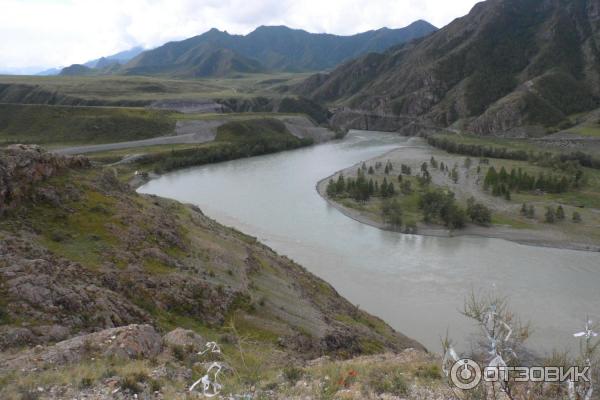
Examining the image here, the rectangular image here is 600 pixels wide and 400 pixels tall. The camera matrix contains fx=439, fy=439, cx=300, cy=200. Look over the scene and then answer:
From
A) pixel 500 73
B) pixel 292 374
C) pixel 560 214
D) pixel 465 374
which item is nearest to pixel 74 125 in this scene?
pixel 560 214

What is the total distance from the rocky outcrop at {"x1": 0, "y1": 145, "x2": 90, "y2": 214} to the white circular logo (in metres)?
16.5

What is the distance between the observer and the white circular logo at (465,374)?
6043mm

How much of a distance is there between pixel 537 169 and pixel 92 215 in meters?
61.6

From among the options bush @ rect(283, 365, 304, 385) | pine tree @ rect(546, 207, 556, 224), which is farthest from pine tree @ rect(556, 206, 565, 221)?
bush @ rect(283, 365, 304, 385)

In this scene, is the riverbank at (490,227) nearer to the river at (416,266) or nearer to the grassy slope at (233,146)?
the river at (416,266)

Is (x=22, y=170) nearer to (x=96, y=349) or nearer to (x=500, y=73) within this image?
(x=96, y=349)

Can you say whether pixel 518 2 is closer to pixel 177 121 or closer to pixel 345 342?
pixel 177 121

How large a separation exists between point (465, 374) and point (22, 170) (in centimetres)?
1866

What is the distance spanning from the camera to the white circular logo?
604 cm

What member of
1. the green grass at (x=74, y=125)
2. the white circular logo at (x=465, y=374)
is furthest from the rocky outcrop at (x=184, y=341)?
the green grass at (x=74, y=125)

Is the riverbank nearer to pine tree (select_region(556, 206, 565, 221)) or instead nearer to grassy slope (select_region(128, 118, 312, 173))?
pine tree (select_region(556, 206, 565, 221))

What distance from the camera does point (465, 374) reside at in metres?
6.41

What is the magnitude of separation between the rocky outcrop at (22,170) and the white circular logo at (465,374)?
16.5m

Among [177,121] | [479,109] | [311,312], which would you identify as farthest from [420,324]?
[479,109]
